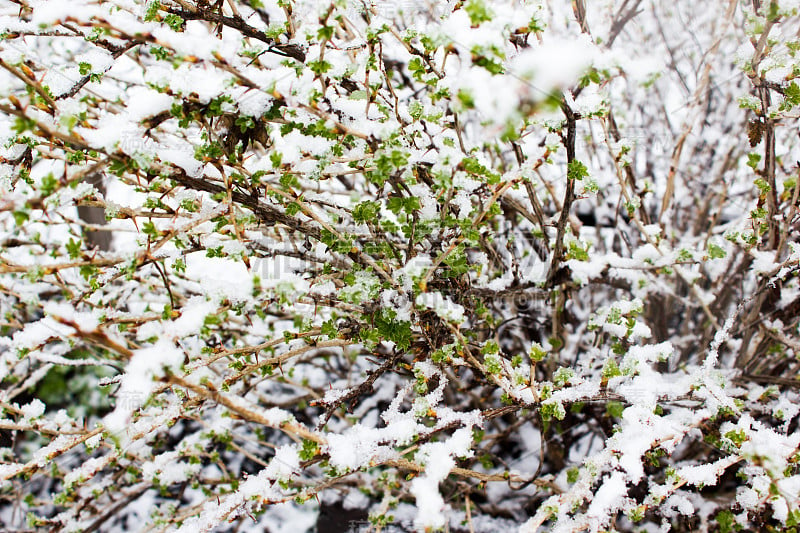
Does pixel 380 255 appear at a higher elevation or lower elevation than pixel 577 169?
lower

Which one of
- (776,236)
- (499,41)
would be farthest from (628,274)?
(499,41)

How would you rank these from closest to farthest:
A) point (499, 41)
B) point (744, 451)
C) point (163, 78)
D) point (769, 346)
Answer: point (499, 41)
point (163, 78)
point (744, 451)
point (769, 346)

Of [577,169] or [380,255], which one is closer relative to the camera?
[577,169]

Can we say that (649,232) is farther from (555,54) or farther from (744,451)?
(555,54)

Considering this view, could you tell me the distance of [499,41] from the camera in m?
1.06

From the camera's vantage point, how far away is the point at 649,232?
2.00 m

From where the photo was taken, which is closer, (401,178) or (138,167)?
(138,167)

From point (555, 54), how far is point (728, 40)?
268cm

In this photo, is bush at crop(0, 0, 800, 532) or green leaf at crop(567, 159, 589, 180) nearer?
bush at crop(0, 0, 800, 532)

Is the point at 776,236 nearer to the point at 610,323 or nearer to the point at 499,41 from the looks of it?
the point at 610,323

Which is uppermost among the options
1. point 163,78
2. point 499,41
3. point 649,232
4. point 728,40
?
point 728,40

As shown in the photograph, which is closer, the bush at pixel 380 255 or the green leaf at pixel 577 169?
the bush at pixel 380 255

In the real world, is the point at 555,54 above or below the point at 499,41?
below

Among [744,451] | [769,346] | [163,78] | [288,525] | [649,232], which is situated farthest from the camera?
[288,525]
